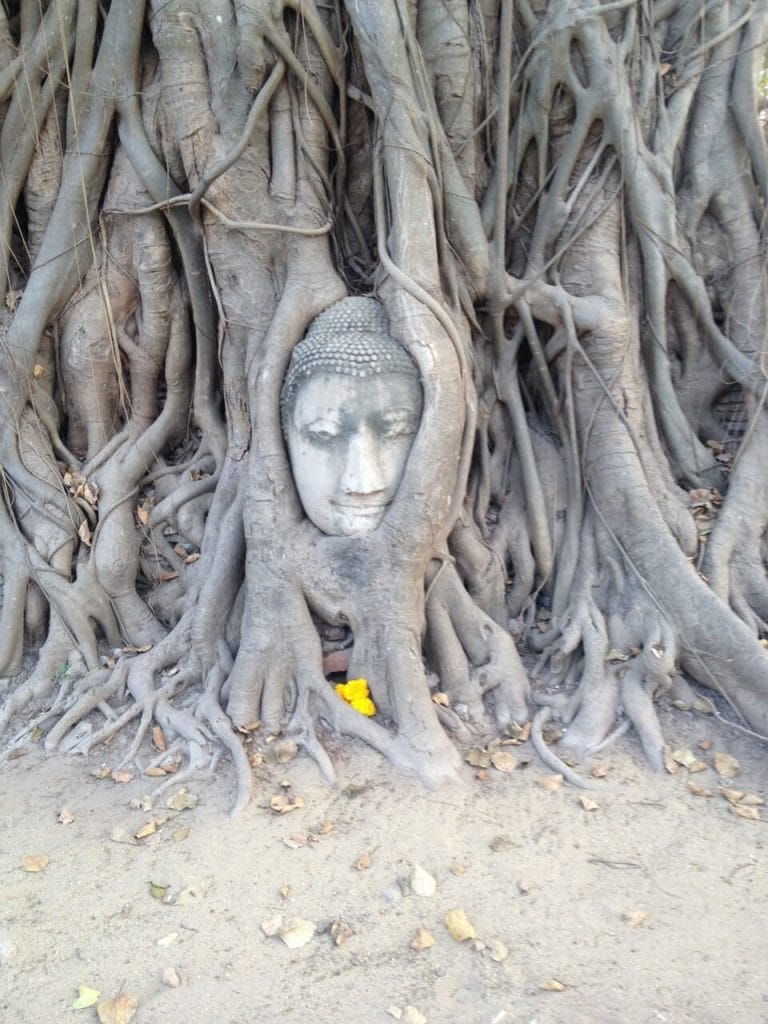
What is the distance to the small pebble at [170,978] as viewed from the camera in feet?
6.24

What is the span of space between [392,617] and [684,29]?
3.19m

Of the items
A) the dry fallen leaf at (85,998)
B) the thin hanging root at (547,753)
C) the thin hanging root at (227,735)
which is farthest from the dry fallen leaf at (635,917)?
the dry fallen leaf at (85,998)

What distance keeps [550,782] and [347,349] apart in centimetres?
181

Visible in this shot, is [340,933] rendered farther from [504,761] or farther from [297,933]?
[504,761]

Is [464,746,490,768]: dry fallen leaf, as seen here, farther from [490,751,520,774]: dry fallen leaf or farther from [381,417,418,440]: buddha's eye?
[381,417,418,440]: buddha's eye

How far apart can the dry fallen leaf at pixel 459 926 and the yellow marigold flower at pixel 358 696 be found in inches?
35.9

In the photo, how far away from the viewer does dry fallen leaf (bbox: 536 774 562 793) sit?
100 inches

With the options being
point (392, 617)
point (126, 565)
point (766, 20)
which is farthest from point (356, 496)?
point (766, 20)

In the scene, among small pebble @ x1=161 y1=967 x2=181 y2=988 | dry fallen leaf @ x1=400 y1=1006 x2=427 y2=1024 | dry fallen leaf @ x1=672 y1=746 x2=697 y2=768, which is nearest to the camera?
dry fallen leaf @ x1=400 y1=1006 x2=427 y2=1024

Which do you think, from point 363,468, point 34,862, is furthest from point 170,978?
point 363,468

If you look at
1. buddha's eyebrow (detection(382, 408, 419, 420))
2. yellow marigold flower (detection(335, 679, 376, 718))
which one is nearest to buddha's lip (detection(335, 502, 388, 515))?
buddha's eyebrow (detection(382, 408, 419, 420))

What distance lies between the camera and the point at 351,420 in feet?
9.42

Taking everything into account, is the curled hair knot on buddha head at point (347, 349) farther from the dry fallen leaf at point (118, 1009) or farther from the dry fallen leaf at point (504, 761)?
the dry fallen leaf at point (118, 1009)

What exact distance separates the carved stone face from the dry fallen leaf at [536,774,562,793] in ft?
3.75
